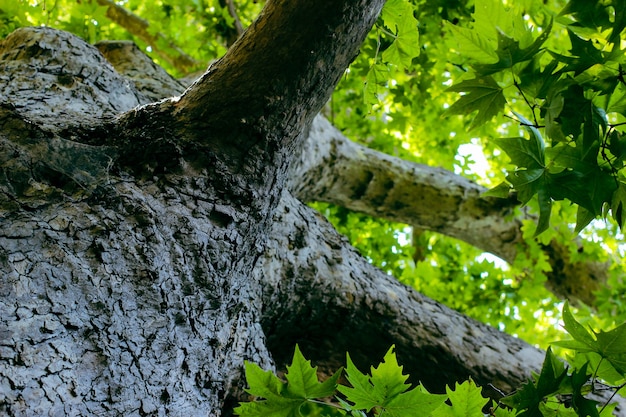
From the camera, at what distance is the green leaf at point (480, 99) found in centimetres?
118

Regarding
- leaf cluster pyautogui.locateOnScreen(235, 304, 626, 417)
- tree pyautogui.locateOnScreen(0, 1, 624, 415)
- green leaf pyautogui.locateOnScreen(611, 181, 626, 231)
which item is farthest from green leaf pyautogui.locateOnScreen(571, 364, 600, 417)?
tree pyautogui.locateOnScreen(0, 1, 624, 415)

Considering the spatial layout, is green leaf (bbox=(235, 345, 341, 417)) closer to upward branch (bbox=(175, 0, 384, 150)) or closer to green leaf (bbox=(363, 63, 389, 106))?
upward branch (bbox=(175, 0, 384, 150))

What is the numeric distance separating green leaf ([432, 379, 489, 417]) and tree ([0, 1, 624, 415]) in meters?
0.53

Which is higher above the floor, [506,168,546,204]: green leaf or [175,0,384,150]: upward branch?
[506,168,546,204]: green leaf

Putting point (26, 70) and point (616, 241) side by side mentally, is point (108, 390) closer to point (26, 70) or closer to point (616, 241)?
point (26, 70)

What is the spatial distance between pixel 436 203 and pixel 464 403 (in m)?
2.29

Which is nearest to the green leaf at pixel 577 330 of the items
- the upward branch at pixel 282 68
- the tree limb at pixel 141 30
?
the upward branch at pixel 282 68

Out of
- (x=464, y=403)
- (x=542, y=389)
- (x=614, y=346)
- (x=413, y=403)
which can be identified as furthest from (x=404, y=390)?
(x=614, y=346)

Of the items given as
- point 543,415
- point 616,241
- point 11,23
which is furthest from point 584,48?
point 616,241

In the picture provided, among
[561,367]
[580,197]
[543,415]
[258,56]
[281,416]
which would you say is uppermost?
[580,197]

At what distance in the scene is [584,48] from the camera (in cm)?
106

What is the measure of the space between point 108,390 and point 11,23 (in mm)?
2028

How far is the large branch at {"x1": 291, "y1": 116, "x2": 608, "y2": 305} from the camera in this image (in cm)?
311

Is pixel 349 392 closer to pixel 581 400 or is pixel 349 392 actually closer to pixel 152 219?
pixel 581 400
